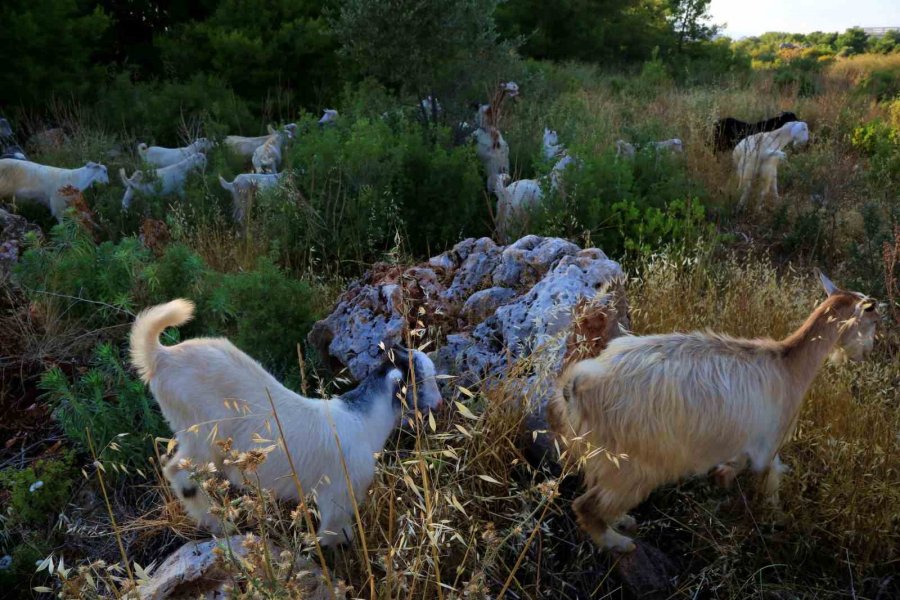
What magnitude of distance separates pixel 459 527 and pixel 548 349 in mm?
765

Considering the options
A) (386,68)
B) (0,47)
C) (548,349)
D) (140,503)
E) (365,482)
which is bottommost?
(140,503)

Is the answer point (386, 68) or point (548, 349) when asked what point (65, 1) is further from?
point (548, 349)

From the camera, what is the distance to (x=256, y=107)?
35.3 ft

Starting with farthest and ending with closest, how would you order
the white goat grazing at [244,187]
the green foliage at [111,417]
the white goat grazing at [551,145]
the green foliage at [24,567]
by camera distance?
the white goat grazing at [551,145], the white goat grazing at [244,187], the green foliage at [111,417], the green foliage at [24,567]

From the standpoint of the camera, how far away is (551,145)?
7891 mm

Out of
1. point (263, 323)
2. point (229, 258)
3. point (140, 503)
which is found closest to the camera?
point (140, 503)

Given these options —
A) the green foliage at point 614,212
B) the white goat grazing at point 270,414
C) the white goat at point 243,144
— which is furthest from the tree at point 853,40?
the white goat grazing at point 270,414

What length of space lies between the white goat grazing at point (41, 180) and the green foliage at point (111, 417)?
385 cm

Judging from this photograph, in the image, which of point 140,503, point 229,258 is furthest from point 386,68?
point 140,503

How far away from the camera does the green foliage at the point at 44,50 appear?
→ 952 cm

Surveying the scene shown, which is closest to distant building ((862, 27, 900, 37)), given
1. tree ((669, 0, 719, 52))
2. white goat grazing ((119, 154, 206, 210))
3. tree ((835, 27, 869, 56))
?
tree ((835, 27, 869, 56))

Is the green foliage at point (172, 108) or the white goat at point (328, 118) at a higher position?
the green foliage at point (172, 108)

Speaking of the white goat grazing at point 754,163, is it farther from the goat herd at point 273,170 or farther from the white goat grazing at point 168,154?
the white goat grazing at point 168,154

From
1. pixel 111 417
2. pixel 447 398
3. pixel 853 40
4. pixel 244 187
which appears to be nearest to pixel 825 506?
pixel 447 398
